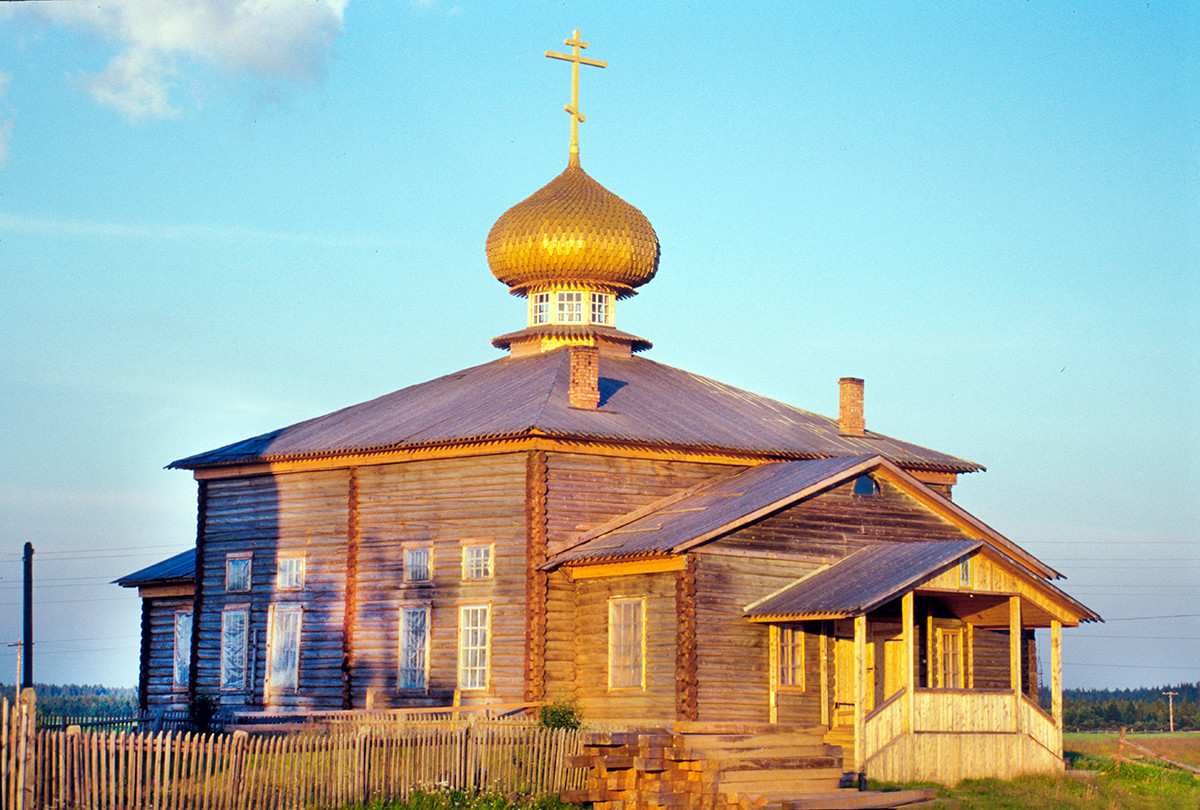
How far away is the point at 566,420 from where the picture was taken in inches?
1238

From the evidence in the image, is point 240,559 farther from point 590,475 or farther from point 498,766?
point 498,766

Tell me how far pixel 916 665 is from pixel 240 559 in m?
14.3

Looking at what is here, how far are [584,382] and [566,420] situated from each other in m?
1.72

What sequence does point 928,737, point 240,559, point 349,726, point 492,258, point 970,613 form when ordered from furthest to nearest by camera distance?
point 492,258 → point 240,559 → point 970,613 → point 349,726 → point 928,737

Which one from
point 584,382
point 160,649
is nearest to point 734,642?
point 584,382

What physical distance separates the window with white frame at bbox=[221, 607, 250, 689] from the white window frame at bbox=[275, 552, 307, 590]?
1187 millimetres

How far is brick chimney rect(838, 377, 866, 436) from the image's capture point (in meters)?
37.4

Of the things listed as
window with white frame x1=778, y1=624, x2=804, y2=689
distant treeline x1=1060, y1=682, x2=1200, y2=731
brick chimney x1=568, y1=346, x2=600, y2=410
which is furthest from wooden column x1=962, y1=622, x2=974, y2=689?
distant treeline x1=1060, y1=682, x2=1200, y2=731

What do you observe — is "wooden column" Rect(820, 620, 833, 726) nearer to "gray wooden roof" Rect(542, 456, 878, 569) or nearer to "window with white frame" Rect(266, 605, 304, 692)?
"gray wooden roof" Rect(542, 456, 878, 569)

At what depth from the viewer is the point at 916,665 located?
105 feet

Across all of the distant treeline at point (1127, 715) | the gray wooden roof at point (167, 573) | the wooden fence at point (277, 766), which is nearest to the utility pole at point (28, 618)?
the gray wooden roof at point (167, 573)

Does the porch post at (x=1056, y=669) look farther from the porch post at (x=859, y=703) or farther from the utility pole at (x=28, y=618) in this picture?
Answer: the utility pole at (x=28, y=618)

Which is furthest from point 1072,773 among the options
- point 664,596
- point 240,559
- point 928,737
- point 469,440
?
point 240,559

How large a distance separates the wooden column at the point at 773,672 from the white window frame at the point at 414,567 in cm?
693
